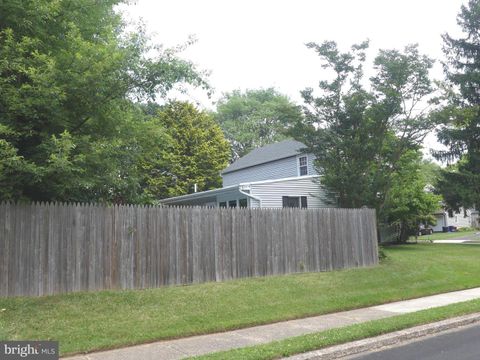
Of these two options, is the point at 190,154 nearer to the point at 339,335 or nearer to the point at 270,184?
the point at 270,184

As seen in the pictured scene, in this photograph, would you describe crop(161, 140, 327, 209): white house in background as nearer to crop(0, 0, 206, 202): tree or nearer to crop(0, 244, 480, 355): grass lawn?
crop(0, 244, 480, 355): grass lawn

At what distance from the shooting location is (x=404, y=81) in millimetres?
17031

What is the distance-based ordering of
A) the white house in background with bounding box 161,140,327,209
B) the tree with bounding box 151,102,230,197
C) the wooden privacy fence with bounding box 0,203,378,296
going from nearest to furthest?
the wooden privacy fence with bounding box 0,203,378,296
the white house in background with bounding box 161,140,327,209
the tree with bounding box 151,102,230,197

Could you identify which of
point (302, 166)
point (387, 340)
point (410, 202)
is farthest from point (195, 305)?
point (410, 202)

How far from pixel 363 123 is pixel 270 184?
24.1 ft

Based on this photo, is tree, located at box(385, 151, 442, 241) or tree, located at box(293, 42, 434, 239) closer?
tree, located at box(293, 42, 434, 239)

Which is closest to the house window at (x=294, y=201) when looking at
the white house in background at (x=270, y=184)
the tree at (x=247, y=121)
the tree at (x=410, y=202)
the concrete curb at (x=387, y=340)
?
the white house in background at (x=270, y=184)

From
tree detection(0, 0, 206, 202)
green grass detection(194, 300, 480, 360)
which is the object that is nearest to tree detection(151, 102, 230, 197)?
tree detection(0, 0, 206, 202)

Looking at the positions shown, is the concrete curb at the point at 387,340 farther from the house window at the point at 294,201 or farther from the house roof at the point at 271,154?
the house roof at the point at 271,154

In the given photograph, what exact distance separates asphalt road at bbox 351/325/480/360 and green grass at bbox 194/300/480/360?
1.79 feet

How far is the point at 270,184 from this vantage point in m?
23.2

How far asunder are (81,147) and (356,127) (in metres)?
10.8

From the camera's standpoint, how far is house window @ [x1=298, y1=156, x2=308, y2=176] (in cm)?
2741

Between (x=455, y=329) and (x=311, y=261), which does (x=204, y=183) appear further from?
(x=455, y=329)
